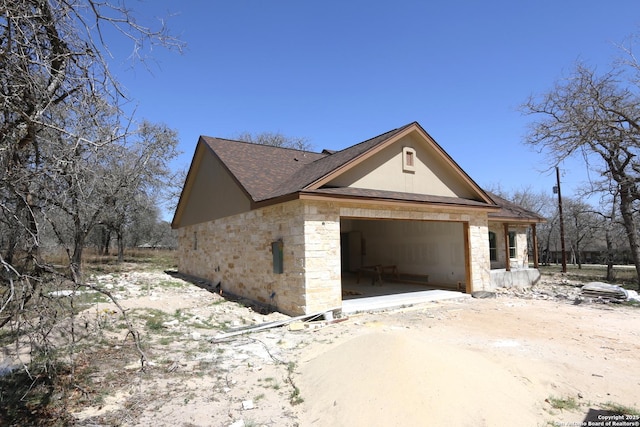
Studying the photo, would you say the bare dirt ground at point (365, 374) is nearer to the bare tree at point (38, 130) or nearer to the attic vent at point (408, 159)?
the bare tree at point (38, 130)

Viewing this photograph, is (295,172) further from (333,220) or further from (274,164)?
(333,220)

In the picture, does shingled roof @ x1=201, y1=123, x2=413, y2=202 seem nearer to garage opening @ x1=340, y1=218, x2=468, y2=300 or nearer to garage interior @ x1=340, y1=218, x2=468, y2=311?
garage interior @ x1=340, y1=218, x2=468, y2=311

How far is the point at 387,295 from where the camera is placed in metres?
12.3

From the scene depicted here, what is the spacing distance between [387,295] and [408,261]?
434 cm

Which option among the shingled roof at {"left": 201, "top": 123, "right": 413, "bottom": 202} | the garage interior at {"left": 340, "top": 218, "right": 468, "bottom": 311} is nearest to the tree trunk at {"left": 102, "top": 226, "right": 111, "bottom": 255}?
the shingled roof at {"left": 201, "top": 123, "right": 413, "bottom": 202}

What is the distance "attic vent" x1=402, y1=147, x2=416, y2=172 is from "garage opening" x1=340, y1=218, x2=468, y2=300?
3076mm

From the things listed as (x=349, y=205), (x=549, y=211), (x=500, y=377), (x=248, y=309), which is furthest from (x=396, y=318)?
(x=549, y=211)

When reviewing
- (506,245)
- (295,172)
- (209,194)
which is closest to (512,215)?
(506,245)

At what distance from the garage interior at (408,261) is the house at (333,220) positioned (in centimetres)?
6

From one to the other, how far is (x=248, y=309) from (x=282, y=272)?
5.56 feet

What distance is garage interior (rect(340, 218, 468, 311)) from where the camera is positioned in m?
13.1

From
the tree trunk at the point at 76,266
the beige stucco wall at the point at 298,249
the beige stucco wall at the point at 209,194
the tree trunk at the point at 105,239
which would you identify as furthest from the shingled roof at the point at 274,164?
the tree trunk at the point at 105,239

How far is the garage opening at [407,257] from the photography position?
1397 cm

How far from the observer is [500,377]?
474 cm
